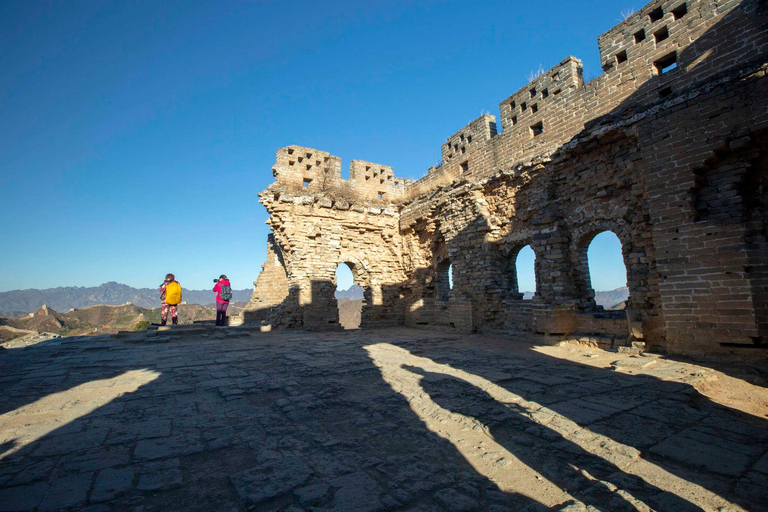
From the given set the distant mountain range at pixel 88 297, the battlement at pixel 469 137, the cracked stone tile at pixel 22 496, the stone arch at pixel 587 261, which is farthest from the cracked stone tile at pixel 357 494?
the distant mountain range at pixel 88 297

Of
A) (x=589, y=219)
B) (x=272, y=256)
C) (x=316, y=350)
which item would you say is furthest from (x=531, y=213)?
(x=272, y=256)

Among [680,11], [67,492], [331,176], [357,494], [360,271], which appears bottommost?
[357,494]

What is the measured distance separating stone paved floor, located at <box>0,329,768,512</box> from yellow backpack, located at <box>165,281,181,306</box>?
250 inches

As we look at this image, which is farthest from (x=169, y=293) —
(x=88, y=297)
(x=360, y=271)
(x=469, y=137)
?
(x=88, y=297)

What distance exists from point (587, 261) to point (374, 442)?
7727 millimetres

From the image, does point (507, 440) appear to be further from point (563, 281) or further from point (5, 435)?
point (563, 281)

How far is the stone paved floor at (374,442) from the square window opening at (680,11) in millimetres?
8340

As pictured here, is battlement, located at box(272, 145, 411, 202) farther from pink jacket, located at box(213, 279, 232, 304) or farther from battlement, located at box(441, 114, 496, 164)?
pink jacket, located at box(213, 279, 232, 304)

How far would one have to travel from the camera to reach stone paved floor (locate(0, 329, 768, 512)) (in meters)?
2.17

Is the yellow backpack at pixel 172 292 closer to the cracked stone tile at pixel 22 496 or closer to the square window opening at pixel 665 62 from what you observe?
the cracked stone tile at pixel 22 496

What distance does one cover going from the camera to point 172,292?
1148 centimetres

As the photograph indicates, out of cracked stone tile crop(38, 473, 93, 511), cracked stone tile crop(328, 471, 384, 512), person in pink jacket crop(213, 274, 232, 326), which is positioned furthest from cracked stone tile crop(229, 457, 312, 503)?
person in pink jacket crop(213, 274, 232, 326)

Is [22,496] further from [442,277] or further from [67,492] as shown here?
[442,277]

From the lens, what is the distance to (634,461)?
2566mm
